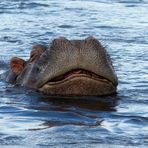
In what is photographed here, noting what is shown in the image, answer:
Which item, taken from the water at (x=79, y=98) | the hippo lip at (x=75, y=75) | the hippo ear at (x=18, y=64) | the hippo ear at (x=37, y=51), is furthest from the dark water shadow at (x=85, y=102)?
the hippo ear at (x=18, y=64)

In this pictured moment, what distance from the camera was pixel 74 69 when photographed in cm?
802

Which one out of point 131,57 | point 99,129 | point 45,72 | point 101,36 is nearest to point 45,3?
point 101,36

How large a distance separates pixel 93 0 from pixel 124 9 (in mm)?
1886

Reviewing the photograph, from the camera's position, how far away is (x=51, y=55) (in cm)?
811

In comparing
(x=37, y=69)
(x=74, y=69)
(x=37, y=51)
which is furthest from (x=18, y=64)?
(x=74, y=69)

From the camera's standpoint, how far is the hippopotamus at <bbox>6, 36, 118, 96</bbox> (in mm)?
7918

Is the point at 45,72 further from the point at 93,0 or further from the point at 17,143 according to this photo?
the point at 93,0

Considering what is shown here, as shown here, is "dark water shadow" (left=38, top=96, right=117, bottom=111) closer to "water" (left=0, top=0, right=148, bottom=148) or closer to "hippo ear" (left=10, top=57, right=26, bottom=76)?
"water" (left=0, top=0, right=148, bottom=148)

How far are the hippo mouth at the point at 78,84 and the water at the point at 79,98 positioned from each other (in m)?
0.09

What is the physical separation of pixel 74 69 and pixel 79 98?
56cm

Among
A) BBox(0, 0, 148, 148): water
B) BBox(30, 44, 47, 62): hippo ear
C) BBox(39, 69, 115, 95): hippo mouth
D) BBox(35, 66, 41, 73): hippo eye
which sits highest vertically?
BBox(30, 44, 47, 62): hippo ear

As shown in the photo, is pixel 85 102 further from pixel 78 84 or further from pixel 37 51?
pixel 37 51

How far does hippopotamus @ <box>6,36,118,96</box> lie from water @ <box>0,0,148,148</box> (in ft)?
0.44

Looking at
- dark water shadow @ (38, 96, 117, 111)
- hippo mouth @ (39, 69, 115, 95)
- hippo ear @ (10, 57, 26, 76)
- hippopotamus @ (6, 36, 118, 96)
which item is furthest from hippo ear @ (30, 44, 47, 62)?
dark water shadow @ (38, 96, 117, 111)
